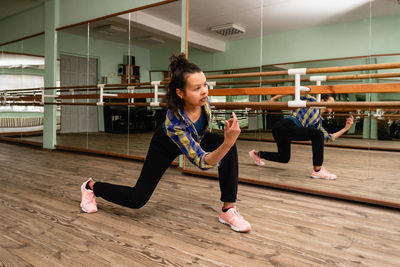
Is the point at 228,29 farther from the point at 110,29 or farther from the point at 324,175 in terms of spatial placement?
the point at 110,29

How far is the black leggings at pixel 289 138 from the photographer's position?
234 centimetres

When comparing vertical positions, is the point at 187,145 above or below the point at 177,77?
below

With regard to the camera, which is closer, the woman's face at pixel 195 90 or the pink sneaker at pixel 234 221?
the woman's face at pixel 195 90

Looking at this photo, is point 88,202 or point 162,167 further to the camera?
point 88,202

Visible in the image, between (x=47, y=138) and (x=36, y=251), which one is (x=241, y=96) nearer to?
(x=36, y=251)

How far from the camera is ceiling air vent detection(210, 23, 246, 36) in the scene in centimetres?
276

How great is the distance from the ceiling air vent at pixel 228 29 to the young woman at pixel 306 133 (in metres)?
0.74

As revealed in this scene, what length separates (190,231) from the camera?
1599mm

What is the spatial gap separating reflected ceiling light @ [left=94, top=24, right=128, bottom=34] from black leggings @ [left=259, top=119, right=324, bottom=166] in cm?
242

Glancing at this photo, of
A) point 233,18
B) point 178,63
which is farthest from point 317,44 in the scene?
point 178,63

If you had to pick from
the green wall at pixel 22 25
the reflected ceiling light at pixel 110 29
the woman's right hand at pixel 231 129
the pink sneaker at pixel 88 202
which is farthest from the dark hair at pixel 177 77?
the green wall at pixel 22 25

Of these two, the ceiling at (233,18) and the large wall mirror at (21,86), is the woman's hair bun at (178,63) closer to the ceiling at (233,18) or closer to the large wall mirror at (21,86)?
the ceiling at (233,18)

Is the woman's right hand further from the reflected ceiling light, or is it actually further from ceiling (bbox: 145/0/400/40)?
the reflected ceiling light

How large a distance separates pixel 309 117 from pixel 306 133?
0.43ft
